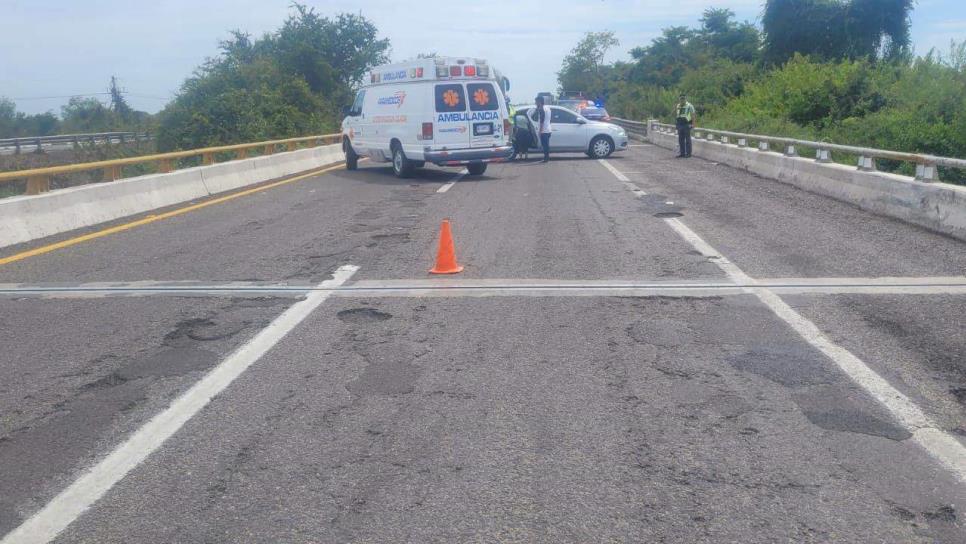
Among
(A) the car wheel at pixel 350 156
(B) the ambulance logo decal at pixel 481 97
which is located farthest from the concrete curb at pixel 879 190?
(A) the car wheel at pixel 350 156

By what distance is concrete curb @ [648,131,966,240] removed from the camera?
11.2 m

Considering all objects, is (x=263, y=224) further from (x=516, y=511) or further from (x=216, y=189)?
(x=516, y=511)

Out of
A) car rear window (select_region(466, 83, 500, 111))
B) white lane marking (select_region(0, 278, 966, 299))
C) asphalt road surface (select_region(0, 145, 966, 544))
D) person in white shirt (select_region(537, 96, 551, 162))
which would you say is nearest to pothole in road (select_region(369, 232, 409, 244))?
asphalt road surface (select_region(0, 145, 966, 544))

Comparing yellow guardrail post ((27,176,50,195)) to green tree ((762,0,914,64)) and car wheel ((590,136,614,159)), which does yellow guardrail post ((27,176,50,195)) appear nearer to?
car wheel ((590,136,614,159))

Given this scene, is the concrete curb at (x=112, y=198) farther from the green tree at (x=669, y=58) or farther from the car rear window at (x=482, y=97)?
the green tree at (x=669, y=58)

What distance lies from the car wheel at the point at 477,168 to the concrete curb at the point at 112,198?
5174mm

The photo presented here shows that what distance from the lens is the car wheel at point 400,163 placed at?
71.2 ft

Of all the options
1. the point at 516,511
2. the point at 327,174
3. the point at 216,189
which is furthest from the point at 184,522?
the point at 327,174

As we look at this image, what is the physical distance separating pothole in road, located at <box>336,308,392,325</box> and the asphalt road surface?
0.11 feet

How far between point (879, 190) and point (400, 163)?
37.9 feet

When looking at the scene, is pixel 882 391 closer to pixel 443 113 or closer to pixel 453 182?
pixel 453 182

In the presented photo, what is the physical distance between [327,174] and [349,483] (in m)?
Answer: 20.9

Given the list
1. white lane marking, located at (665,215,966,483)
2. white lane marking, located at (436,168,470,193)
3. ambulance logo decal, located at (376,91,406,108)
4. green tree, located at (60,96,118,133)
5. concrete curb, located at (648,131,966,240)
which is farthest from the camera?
green tree, located at (60,96,118,133)

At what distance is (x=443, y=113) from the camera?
20359mm
